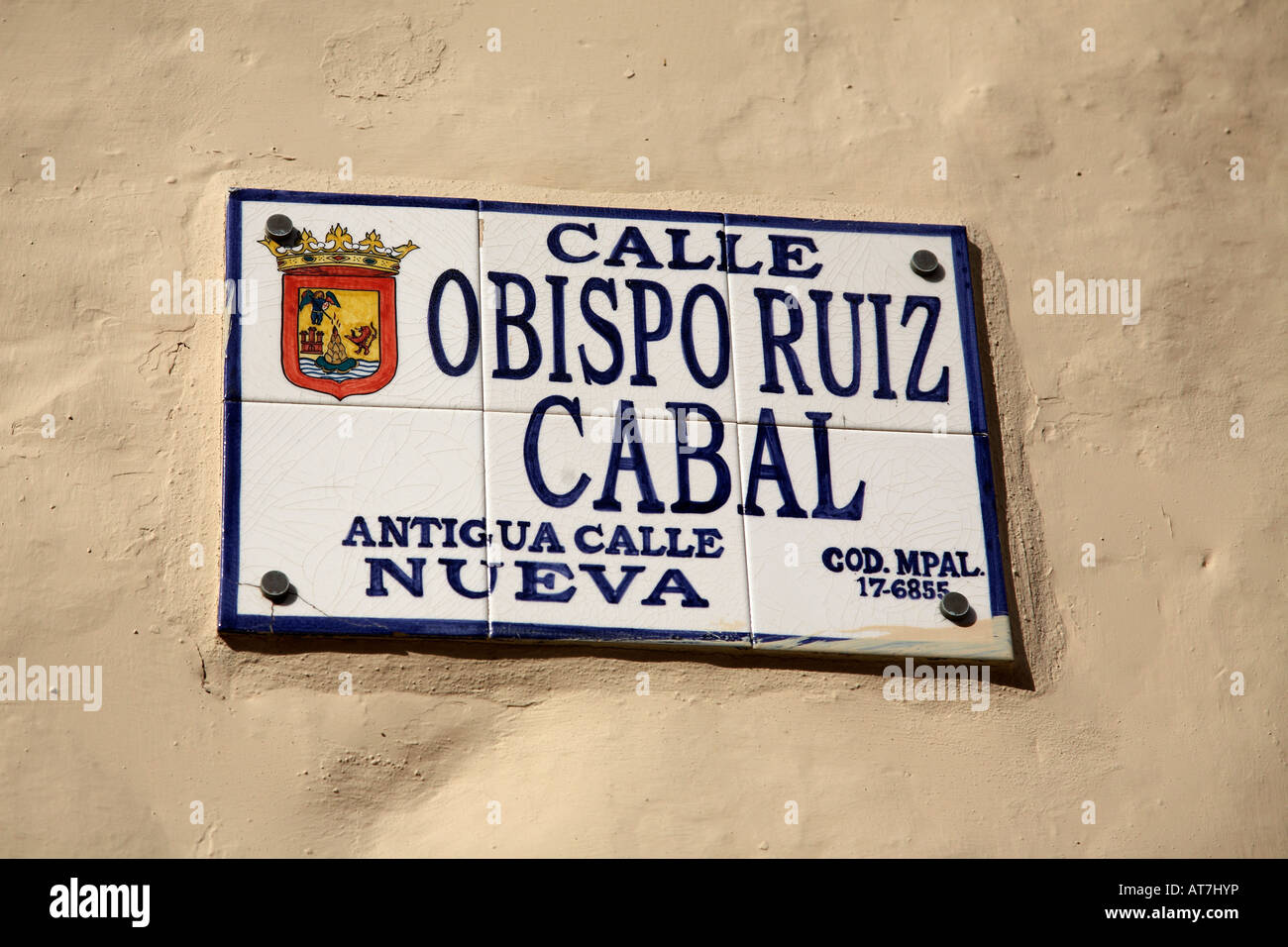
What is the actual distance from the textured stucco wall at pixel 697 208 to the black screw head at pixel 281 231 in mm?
126

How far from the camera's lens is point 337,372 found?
355 cm

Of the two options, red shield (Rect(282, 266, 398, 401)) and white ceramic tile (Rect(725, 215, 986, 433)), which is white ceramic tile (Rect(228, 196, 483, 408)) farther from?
white ceramic tile (Rect(725, 215, 986, 433))

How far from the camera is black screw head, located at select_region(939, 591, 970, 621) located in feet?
11.6

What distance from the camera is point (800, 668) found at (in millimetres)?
3500

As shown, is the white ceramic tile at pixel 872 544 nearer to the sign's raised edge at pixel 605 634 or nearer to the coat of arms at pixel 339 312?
the sign's raised edge at pixel 605 634

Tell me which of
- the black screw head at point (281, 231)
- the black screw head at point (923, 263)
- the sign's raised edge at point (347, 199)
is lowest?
the black screw head at point (923, 263)

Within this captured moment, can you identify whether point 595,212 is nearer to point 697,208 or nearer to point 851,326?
point 697,208

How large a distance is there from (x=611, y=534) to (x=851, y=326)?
72 centimetres

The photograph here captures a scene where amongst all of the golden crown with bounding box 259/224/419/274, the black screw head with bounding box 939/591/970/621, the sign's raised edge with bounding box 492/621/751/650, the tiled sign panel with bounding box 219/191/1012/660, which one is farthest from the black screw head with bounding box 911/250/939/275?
the golden crown with bounding box 259/224/419/274

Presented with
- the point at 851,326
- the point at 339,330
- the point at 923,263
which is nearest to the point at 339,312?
the point at 339,330

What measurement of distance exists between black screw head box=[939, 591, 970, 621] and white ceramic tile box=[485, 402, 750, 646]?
0.40 metres

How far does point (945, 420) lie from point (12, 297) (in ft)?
6.26

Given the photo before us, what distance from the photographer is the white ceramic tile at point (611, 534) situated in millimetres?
3438

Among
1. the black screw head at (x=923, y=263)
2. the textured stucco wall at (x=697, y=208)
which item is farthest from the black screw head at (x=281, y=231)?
the black screw head at (x=923, y=263)
